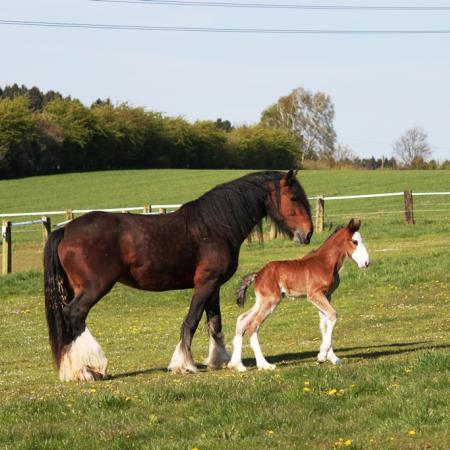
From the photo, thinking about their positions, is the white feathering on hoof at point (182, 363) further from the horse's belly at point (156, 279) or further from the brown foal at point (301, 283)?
the horse's belly at point (156, 279)

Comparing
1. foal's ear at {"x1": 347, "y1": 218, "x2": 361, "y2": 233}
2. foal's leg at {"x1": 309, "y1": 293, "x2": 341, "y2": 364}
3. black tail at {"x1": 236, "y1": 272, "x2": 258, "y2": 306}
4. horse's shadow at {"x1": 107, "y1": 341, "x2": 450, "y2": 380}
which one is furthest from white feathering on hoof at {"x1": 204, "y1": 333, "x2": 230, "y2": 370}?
foal's ear at {"x1": 347, "y1": 218, "x2": 361, "y2": 233}

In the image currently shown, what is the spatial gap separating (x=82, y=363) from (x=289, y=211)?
9.69ft

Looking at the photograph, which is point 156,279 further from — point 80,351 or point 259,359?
point 259,359

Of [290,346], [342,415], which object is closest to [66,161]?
[290,346]

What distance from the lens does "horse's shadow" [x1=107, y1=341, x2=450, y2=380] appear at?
11.9m

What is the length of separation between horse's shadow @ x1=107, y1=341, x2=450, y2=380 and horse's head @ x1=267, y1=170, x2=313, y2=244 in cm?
153

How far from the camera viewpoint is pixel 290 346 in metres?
14.5

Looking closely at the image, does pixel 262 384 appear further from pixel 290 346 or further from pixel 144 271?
pixel 290 346

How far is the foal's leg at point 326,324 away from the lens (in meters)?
11.1

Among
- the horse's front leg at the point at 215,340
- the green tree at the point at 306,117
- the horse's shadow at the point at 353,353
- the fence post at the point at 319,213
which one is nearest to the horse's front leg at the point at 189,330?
the horse's front leg at the point at 215,340

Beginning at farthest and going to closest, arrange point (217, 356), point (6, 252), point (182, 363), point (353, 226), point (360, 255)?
point (6, 252) → point (217, 356) → point (353, 226) → point (360, 255) → point (182, 363)

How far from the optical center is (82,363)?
11.0m

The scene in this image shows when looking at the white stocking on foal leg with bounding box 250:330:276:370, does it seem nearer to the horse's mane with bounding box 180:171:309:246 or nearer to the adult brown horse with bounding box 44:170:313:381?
the adult brown horse with bounding box 44:170:313:381

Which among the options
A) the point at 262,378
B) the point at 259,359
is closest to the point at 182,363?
the point at 259,359
